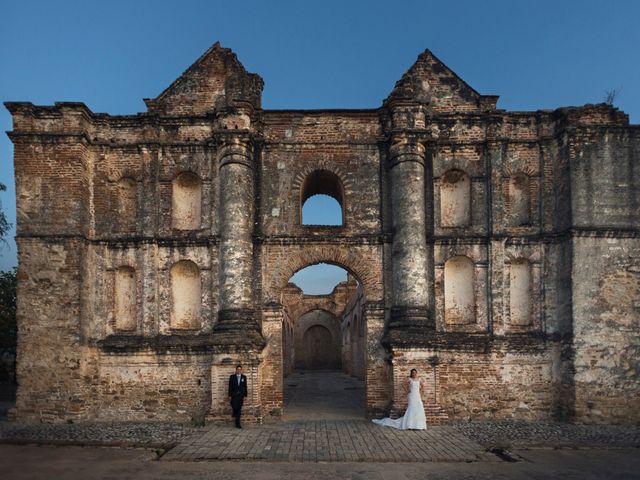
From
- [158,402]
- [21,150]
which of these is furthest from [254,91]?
[158,402]

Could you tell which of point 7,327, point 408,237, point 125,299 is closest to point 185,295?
point 125,299

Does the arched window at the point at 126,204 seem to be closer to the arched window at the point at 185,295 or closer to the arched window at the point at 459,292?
the arched window at the point at 185,295

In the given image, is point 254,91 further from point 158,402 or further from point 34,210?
point 158,402

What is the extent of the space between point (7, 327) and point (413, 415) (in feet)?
47.2

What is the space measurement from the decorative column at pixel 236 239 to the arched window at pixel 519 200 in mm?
6814

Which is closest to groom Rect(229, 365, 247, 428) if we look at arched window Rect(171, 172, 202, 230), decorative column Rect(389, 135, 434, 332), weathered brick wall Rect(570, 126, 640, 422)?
decorative column Rect(389, 135, 434, 332)

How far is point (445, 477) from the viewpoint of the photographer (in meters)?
8.98

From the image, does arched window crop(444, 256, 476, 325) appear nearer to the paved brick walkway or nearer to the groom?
the paved brick walkway

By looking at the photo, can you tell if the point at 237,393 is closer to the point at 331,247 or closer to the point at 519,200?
the point at 331,247

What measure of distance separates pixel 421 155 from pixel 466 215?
6.75 feet

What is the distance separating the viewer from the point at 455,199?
601 inches

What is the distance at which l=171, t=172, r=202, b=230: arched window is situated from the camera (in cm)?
1505

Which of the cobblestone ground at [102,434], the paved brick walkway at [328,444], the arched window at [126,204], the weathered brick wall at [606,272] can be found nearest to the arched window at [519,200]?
the weathered brick wall at [606,272]

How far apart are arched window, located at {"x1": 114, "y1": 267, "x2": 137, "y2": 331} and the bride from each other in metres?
6.96
